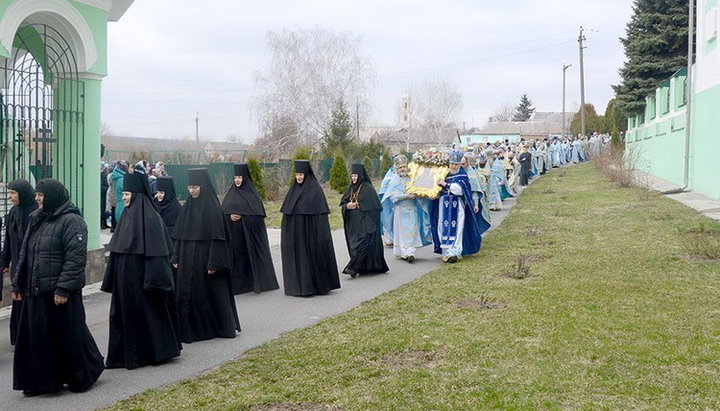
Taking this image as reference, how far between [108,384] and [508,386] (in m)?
3.13

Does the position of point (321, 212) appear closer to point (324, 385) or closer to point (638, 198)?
point (324, 385)

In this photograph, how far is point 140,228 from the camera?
24.5ft

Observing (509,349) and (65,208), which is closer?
(65,208)

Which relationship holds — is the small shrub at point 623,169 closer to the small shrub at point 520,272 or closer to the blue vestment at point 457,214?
the blue vestment at point 457,214

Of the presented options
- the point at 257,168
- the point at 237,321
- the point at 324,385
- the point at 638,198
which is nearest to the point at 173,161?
the point at 257,168

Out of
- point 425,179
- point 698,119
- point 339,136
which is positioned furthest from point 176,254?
point 339,136

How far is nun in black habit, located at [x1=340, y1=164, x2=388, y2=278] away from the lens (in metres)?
12.5

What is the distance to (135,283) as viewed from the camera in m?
7.42

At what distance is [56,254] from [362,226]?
6343 millimetres

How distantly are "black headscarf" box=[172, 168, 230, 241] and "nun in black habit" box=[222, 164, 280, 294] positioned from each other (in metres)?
2.53

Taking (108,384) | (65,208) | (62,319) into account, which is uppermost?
(65,208)

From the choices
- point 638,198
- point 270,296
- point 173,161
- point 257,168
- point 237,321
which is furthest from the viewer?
point 173,161

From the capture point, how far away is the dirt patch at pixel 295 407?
5988 millimetres

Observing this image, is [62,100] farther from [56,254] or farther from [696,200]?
[696,200]
